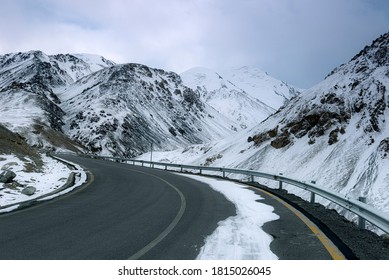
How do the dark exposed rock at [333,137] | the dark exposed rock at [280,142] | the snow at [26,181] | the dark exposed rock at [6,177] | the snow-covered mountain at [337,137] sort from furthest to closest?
the dark exposed rock at [280,142] → the dark exposed rock at [333,137] → the snow-covered mountain at [337,137] → the dark exposed rock at [6,177] → the snow at [26,181]

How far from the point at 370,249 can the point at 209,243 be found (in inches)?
106

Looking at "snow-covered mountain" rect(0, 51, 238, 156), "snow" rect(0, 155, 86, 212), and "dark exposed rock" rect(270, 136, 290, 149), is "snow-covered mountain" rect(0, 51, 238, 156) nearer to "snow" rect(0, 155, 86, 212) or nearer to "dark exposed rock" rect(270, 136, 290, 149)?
"dark exposed rock" rect(270, 136, 290, 149)

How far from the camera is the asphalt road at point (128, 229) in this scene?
5680 mm

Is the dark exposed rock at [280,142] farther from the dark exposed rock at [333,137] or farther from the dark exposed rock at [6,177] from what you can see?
A: the dark exposed rock at [6,177]

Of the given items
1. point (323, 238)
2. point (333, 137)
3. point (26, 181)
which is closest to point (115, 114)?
point (333, 137)

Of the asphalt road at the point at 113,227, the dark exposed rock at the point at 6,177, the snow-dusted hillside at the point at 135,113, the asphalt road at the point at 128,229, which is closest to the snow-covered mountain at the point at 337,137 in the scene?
the asphalt road at the point at 128,229

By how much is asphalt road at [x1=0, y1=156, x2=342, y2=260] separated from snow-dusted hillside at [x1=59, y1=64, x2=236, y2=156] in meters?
94.8

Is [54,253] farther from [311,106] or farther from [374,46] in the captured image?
[374,46]

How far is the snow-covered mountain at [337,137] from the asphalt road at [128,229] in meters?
11.5

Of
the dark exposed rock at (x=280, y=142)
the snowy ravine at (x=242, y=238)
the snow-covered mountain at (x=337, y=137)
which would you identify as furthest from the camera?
the dark exposed rock at (x=280, y=142)

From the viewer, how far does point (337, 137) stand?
2734 centimetres
